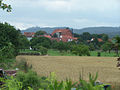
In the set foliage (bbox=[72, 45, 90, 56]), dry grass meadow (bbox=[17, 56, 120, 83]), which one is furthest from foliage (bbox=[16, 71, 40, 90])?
foliage (bbox=[72, 45, 90, 56])

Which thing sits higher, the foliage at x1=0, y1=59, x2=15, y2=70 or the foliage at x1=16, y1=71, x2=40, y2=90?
the foliage at x1=16, y1=71, x2=40, y2=90

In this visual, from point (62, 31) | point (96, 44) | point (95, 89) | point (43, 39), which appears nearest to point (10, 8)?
point (95, 89)

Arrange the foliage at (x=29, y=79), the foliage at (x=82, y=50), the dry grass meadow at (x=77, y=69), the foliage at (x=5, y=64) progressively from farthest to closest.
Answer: the foliage at (x=82, y=50) → the dry grass meadow at (x=77, y=69) → the foliage at (x=5, y=64) → the foliage at (x=29, y=79)

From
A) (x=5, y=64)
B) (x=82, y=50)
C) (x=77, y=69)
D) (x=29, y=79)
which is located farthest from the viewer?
(x=82, y=50)

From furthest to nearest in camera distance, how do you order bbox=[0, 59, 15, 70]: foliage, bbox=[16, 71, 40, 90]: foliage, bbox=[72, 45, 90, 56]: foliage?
bbox=[72, 45, 90, 56]: foliage
bbox=[0, 59, 15, 70]: foliage
bbox=[16, 71, 40, 90]: foliage

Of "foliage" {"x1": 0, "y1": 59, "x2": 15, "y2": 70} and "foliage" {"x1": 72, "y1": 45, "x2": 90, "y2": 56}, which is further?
"foliage" {"x1": 72, "y1": 45, "x2": 90, "y2": 56}

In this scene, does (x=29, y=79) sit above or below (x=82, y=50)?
above

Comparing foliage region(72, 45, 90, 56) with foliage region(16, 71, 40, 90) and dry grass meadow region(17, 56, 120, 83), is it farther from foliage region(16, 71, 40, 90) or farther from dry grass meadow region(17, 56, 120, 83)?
foliage region(16, 71, 40, 90)

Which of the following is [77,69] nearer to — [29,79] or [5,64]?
[5,64]

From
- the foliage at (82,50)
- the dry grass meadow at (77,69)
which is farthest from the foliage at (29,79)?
the foliage at (82,50)

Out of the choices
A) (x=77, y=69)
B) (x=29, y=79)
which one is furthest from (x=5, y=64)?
(x=77, y=69)

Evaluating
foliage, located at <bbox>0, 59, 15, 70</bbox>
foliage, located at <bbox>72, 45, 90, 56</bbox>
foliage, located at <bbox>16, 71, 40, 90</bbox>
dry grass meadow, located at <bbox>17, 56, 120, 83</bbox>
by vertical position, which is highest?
foliage, located at <bbox>16, 71, 40, 90</bbox>

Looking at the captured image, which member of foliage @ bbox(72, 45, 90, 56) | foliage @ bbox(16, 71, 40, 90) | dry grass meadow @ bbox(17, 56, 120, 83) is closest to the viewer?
foliage @ bbox(16, 71, 40, 90)

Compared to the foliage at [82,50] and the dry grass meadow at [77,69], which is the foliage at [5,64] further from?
the foliage at [82,50]
